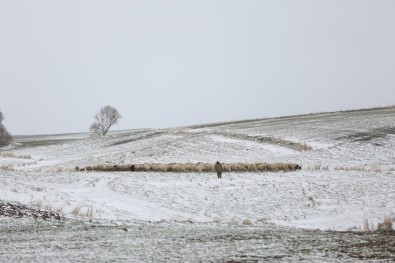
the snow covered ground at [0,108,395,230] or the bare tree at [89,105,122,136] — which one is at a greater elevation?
the bare tree at [89,105,122,136]

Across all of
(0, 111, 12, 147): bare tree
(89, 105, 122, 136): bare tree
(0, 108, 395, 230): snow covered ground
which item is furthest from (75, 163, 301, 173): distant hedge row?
(89, 105, 122, 136): bare tree

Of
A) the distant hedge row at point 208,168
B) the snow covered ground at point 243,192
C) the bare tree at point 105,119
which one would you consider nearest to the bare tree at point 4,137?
the bare tree at point 105,119

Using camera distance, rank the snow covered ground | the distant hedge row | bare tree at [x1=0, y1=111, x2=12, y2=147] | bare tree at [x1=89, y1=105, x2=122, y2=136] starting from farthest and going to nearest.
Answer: bare tree at [x1=89, y1=105, x2=122, y2=136] < bare tree at [x1=0, y1=111, x2=12, y2=147] < the distant hedge row < the snow covered ground

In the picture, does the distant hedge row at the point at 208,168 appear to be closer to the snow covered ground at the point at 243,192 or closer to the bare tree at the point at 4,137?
the snow covered ground at the point at 243,192

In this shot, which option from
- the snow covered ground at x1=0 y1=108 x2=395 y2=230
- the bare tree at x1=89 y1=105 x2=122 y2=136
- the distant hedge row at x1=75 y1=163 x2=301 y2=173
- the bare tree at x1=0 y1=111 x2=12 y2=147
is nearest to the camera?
the snow covered ground at x1=0 y1=108 x2=395 y2=230

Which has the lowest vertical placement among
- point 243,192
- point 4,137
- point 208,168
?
point 243,192

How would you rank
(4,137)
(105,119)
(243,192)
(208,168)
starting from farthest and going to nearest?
1. (105,119)
2. (4,137)
3. (208,168)
4. (243,192)

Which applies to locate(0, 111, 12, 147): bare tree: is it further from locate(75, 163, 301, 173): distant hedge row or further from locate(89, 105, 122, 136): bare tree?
locate(75, 163, 301, 173): distant hedge row

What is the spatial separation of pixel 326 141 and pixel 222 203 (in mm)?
32671

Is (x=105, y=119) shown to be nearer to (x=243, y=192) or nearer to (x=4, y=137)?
(x=4, y=137)

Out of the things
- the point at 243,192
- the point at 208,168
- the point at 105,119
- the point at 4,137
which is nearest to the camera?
the point at 243,192

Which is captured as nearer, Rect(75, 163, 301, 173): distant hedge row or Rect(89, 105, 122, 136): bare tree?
Rect(75, 163, 301, 173): distant hedge row

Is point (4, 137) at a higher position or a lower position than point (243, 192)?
higher

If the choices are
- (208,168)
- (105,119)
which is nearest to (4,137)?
(105,119)
